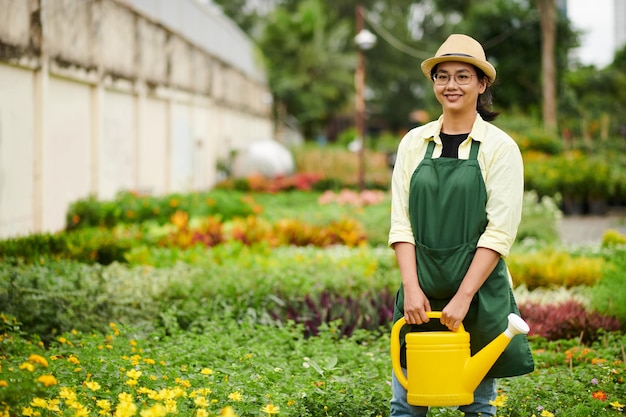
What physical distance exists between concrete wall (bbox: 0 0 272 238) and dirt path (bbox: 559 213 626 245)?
714cm

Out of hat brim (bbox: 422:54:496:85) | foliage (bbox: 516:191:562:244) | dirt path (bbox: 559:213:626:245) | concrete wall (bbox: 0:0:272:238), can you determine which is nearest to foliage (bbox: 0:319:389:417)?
hat brim (bbox: 422:54:496:85)

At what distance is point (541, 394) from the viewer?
372 cm

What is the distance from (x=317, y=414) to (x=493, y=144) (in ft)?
4.74

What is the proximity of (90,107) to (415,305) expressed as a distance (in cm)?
983

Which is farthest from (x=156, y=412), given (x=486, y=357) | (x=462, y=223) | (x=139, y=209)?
(x=139, y=209)

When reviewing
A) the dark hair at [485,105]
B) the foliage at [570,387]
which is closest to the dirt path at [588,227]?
the foliage at [570,387]

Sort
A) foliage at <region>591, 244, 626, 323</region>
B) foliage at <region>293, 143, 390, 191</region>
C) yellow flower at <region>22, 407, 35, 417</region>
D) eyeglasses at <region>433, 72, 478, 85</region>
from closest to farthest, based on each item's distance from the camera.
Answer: yellow flower at <region>22, 407, 35, 417</region>
eyeglasses at <region>433, 72, 478, 85</region>
foliage at <region>591, 244, 626, 323</region>
foliage at <region>293, 143, 390, 191</region>

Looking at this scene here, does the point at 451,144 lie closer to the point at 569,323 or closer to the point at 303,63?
the point at 569,323

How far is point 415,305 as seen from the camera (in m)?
2.95

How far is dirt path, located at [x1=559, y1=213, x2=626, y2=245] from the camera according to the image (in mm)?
12294

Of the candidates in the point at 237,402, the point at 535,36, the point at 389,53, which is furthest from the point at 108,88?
the point at 389,53

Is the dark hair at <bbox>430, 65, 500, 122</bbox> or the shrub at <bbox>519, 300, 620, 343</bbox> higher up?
the dark hair at <bbox>430, 65, 500, 122</bbox>

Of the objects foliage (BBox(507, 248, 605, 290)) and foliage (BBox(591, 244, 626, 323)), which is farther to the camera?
foliage (BBox(507, 248, 605, 290))

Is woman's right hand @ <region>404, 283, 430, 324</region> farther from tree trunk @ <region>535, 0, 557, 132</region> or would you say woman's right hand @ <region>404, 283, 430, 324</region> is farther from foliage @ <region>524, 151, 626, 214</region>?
tree trunk @ <region>535, 0, 557, 132</region>
